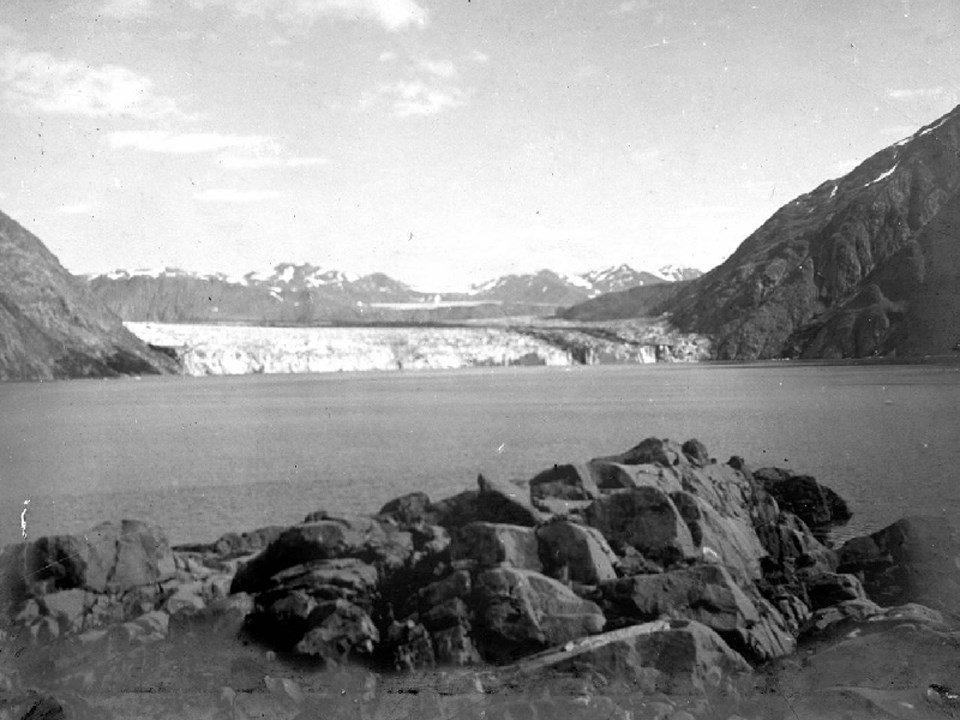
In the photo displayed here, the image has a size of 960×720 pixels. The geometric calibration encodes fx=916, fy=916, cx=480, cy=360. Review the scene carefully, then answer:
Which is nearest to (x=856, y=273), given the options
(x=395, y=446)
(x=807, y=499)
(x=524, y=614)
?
(x=395, y=446)

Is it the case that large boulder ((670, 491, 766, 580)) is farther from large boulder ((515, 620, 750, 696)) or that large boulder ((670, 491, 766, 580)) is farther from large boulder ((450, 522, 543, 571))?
large boulder ((515, 620, 750, 696))

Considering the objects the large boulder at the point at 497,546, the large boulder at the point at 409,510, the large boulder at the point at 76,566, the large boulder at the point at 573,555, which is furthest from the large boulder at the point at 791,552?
the large boulder at the point at 76,566

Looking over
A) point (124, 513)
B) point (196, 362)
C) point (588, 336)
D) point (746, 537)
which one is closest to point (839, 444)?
point (746, 537)

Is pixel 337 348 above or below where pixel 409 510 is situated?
below

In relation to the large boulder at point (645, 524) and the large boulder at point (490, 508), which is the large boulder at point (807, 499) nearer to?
the large boulder at point (645, 524)

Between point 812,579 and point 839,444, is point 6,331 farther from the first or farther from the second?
point 812,579

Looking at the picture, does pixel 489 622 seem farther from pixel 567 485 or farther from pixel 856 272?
pixel 856 272
